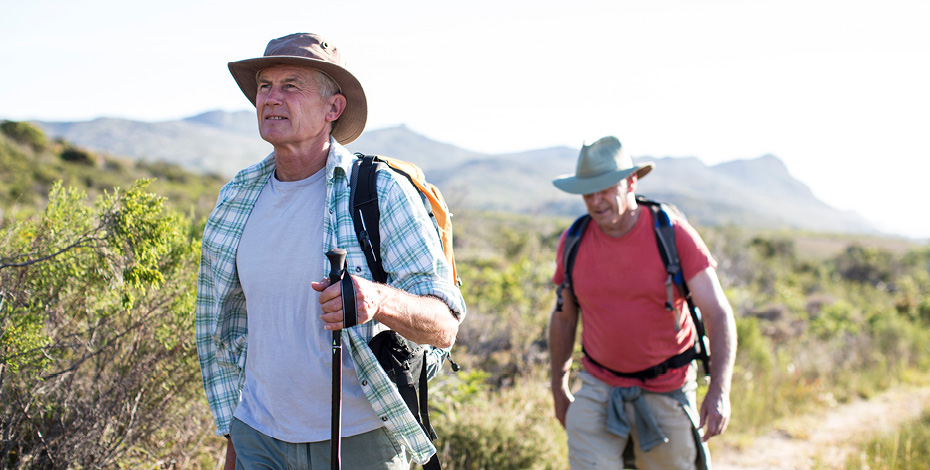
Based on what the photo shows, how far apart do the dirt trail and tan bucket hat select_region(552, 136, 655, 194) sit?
3.65 metres

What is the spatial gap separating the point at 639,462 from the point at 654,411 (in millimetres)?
343

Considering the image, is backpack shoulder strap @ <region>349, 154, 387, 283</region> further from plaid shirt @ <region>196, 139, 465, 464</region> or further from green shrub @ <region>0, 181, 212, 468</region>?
green shrub @ <region>0, 181, 212, 468</region>

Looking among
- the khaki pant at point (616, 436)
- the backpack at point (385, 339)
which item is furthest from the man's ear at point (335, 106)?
the khaki pant at point (616, 436)

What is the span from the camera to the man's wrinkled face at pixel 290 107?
7.97ft

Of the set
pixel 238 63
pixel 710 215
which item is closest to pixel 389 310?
pixel 238 63

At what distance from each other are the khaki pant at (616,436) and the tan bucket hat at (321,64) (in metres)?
1.96

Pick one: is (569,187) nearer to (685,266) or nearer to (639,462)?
(685,266)

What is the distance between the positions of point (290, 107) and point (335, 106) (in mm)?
235

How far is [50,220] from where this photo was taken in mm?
3250

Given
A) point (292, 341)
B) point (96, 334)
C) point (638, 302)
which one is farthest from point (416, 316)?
point (96, 334)

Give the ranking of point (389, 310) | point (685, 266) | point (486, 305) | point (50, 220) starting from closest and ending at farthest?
1. point (389, 310)
2. point (50, 220)
3. point (685, 266)
4. point (486, 305)

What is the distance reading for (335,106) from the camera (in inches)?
104

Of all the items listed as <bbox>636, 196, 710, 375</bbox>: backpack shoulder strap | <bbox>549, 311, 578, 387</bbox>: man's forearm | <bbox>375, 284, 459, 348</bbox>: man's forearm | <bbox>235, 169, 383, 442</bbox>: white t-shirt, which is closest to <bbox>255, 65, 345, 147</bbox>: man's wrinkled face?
<bbox>235, 169, 383, 442</bbox>: white t-shirt

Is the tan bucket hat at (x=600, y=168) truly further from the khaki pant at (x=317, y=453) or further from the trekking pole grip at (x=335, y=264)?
the trekking pole grip at (x=335, y=264)
